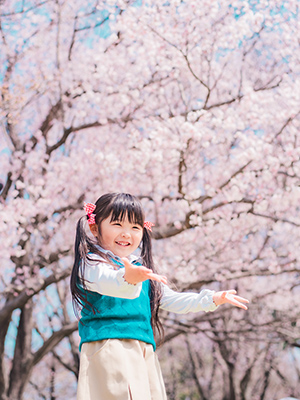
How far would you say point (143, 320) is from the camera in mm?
2242

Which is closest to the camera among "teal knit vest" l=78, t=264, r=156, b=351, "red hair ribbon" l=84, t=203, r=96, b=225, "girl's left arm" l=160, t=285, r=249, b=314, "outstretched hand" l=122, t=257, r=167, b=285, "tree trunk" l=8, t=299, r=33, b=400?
"outstretched hand" l=122, t=257, r=167, b=285

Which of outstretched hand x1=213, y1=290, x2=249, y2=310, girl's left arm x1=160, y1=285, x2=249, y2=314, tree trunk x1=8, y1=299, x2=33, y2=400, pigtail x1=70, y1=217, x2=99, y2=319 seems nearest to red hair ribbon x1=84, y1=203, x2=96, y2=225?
pigtail x1=70, y1=217, x2=99, y2=319

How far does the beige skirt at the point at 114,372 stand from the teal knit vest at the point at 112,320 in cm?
3

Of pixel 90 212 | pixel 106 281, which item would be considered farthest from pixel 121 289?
pixel 90 212

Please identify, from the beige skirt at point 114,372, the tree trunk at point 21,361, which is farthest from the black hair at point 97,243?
the tree trunk at point 21,361

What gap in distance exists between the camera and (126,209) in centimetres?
233

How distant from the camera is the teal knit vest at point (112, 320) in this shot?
214cm

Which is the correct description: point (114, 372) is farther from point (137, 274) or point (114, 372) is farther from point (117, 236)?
point (117, 236)

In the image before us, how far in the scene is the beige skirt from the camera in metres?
2.03

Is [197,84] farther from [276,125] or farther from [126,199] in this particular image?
[126,199]

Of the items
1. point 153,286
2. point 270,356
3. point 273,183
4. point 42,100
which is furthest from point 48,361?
point 153,286

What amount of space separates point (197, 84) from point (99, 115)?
2111 mm

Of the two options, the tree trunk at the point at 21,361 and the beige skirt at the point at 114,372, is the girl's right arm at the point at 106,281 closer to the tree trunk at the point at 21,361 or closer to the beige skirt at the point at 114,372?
the beige skirt at the point at 114,372

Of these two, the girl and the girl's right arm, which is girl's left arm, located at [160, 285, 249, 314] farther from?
the girl's right arm
